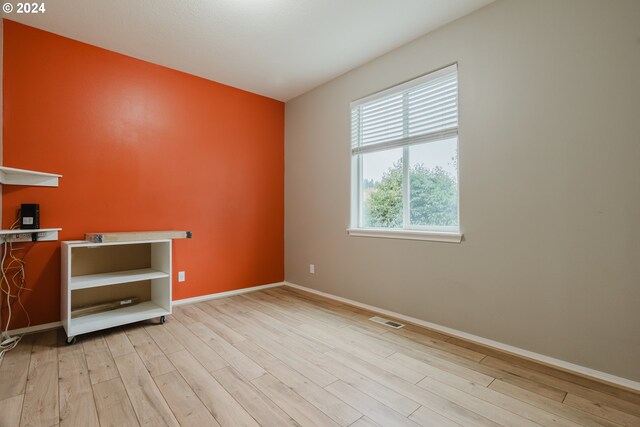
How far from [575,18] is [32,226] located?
427cm

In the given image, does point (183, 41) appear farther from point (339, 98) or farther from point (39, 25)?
point (339, 98)

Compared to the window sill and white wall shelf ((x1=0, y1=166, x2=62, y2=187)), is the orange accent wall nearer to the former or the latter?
white wall shelf ((x1=0, y1=166, x2=62, y2=187))

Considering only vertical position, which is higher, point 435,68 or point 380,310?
point 435,68

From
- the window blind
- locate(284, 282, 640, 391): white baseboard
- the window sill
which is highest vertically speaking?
the window blind

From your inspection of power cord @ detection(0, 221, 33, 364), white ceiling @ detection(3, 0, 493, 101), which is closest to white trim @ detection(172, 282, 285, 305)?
power cord @ detection(0, 221, 33, 364)

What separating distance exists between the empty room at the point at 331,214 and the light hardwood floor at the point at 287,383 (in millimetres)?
17

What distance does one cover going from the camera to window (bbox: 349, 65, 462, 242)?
2.66 metres

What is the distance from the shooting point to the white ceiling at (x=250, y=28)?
2371 mm

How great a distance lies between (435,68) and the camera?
269cm

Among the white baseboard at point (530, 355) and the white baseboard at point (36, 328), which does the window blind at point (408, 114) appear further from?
the white baseboard at point (36, 328)

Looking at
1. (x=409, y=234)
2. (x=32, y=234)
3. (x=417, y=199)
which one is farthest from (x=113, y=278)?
(x=417, y=199)

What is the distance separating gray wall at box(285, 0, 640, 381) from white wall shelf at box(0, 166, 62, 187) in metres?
3.14

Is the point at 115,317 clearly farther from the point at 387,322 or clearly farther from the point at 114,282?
the point at 387,322

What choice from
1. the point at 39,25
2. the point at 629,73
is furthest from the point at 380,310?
the point at 39,25
